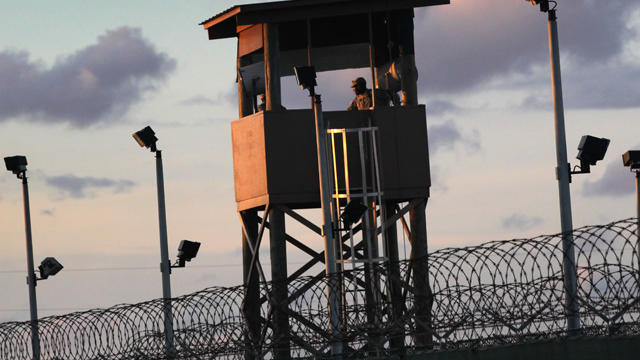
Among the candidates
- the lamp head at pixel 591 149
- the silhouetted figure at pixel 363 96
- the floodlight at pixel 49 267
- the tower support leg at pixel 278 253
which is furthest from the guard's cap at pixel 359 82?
the floodlight at pixel 49 267

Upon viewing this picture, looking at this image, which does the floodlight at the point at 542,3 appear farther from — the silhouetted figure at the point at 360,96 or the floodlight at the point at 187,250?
the floodlight at the point at 187,250

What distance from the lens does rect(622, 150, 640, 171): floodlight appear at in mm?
30875

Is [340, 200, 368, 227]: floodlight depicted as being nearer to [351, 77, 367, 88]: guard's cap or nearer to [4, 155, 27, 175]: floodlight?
[351, 77, 367, 88]: guard's cap

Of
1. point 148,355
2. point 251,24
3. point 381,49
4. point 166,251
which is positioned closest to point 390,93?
point 381,49

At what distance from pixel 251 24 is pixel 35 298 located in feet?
30.7

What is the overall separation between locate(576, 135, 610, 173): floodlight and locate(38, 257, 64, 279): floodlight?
45.4 feet

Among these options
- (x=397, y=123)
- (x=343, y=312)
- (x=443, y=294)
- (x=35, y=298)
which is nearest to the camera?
(x=443, y=294)

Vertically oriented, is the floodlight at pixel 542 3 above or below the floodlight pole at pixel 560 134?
above

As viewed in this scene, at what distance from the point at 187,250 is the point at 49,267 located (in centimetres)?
441

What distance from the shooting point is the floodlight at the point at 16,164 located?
33.7 meters

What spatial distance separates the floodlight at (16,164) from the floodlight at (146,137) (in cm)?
406

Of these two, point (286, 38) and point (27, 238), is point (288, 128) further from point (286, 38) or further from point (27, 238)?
point (27, 238)

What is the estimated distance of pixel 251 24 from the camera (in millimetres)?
28906

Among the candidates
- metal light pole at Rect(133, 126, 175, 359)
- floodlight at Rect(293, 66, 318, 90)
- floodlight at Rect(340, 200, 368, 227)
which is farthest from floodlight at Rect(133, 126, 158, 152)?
floodlight at Rect(340, 200, 368, 227)
